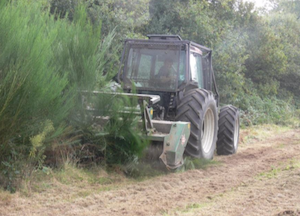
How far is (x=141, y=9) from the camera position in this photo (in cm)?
1362

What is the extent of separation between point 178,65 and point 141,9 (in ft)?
22.8

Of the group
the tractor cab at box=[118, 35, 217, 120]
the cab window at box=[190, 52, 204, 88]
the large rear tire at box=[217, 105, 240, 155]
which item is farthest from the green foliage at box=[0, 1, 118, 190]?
the large rear tire at box=[217, 105, 240, 155]

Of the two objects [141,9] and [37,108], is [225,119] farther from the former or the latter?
[141,9]

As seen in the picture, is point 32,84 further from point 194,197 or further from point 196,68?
point 196,68

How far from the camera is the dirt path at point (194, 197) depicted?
→ 4191 millimetres

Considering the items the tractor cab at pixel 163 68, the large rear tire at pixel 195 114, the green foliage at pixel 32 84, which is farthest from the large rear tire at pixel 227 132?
the green foliage at pixel 32 84

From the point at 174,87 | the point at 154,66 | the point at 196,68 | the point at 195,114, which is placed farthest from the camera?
the point at 196,68

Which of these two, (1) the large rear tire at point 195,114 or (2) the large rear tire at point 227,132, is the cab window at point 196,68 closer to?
(1) the large rear tire at point 195,114

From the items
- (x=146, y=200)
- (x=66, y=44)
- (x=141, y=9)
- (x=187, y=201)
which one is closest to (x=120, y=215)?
(x=146, y=200)

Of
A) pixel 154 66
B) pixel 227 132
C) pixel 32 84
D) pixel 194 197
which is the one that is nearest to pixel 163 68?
pixel 154 66

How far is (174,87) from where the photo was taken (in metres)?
7.18

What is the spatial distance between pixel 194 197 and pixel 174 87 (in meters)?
2.75

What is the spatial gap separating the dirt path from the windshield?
184 centimetres

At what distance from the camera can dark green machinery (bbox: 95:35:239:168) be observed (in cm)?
666
